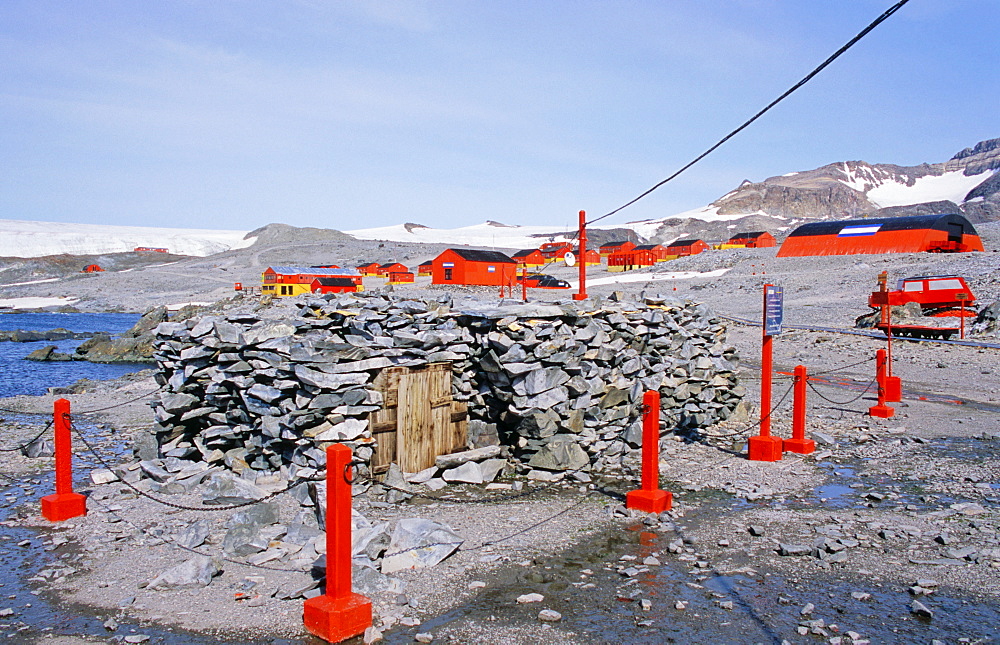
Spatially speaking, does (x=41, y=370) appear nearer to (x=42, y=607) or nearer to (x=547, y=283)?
(x=42, y=607)

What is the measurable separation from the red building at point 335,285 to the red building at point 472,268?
8.31 metres

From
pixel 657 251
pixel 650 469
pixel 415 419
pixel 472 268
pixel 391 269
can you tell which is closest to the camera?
pixel 650 469

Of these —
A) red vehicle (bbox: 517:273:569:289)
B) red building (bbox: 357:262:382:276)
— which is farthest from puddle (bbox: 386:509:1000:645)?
red building (bbox: 357:262:382:276)

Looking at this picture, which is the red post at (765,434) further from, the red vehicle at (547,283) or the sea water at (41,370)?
the red vehicle at (547,283)

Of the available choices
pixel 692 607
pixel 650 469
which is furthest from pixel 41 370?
pixel 692 607

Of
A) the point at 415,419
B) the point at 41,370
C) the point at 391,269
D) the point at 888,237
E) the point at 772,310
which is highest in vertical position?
the point at 888,237

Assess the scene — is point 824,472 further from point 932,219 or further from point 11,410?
point 932,219

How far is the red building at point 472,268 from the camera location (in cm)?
6181

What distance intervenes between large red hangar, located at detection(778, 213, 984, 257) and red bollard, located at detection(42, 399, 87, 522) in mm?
55033

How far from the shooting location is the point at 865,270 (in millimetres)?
43281

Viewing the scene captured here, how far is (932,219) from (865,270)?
1335cm

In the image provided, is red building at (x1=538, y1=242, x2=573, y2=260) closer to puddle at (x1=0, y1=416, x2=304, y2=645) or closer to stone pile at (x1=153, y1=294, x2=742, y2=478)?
stone pile at (x1=153, y1=294, x2=742, y2=478)

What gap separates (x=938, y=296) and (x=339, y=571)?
30167 millimetres

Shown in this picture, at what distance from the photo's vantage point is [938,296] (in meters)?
28.2
